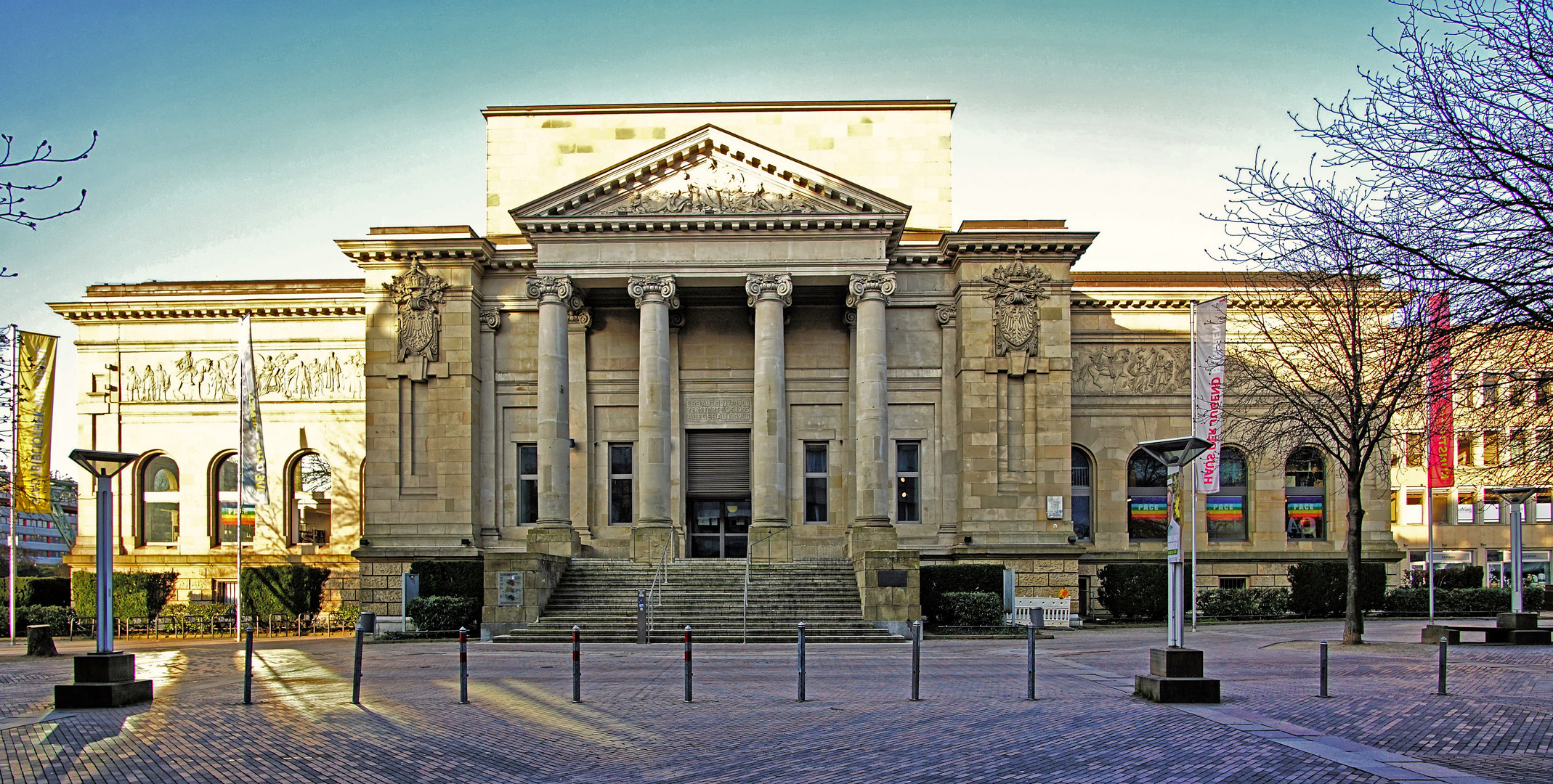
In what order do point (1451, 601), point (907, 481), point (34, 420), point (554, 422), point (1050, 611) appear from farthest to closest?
1. point (907, 481)
2. point (1451, 601)
3. point (554, 422)
4. point (1050, 611)
5. point (34, 420)

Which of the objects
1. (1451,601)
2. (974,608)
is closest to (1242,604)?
(1451,601)

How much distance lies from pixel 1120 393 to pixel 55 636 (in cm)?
3557

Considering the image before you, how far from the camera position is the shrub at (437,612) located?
3195cm

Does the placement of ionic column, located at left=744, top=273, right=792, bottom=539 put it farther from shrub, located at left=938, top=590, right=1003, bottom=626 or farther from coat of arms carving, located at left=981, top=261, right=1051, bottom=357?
coat of arms carving, located at left=981, top=261, right=1051, bottom=357

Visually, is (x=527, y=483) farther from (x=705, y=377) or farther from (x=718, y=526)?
(x=705, y=377)

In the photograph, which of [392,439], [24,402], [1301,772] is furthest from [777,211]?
[1301,772]

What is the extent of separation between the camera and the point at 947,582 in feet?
109

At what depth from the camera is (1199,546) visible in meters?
42.8

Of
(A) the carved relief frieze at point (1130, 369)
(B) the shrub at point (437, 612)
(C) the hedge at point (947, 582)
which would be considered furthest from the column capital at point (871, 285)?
(B) the shrub at point (437, 612)

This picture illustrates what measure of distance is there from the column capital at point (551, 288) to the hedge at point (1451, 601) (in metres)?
27.9

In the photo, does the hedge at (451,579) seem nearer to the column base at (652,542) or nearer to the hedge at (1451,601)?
the column base at (652,542)

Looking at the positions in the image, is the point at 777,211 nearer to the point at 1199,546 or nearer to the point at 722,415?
the point at 722,415

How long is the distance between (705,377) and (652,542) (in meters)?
7.74

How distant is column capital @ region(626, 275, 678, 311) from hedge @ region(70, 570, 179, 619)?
751 inches
